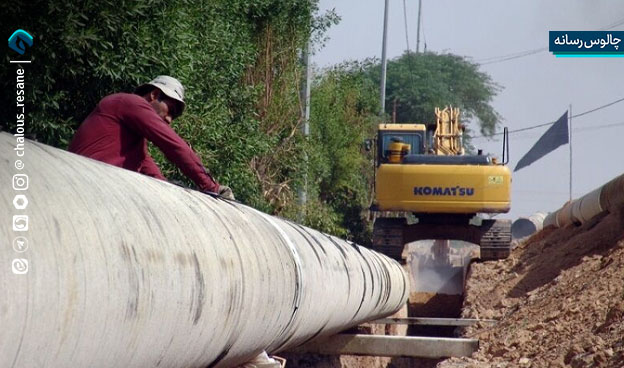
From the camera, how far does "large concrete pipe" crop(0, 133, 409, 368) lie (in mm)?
2756

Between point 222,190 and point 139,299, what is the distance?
8.19 feet

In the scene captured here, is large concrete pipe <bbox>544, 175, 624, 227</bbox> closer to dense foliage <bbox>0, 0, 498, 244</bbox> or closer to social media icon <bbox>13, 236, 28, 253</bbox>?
dense foliage <bbox>0, 0, 498, 244</bbox>

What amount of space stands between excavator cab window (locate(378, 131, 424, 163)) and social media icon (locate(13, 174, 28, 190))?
1749 centimetres

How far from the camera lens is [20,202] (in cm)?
278

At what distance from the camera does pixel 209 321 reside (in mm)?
3992

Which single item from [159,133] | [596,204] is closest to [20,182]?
[159,133]

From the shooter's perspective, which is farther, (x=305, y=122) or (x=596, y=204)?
(x=305, y=122)

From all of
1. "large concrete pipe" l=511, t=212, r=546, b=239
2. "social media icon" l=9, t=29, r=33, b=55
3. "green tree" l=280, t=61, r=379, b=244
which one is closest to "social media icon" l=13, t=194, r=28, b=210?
"social media icon" l=9, t=29, r=33, b=55

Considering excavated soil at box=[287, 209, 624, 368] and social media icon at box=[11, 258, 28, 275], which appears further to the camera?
excavated soil at box=[287, 209, 624, 368]

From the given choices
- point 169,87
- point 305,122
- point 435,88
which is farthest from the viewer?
point 435,88

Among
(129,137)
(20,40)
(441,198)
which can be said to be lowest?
(441,198)

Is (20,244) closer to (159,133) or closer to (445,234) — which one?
(159,133)

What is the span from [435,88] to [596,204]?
172ft

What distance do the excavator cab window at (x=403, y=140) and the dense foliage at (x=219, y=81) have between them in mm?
2216
